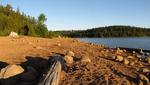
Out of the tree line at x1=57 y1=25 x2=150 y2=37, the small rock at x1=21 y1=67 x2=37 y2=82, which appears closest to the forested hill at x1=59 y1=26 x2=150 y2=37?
the tree line at x1=57 y1=25 x2=150 y2=37

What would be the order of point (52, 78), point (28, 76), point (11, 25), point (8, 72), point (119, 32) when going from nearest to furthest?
point (52, 78) < point (28, 76) < point (8, 72) < point (11, 25) < point (119, 32)

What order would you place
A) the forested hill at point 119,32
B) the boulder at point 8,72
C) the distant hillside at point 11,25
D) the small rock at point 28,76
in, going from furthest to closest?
the forested hill at point 119,32 → the distant hillside at point 11,25 → the boulder at point 8,72 → the small rock at point 28,76

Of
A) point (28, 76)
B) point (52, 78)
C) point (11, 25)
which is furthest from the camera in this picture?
point (11, 25)

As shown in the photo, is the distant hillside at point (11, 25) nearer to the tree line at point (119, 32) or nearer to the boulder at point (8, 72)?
the boulder at point (8, 72)

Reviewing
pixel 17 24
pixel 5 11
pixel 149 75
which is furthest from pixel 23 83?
pixel 5 11

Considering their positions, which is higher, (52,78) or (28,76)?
(52,78)

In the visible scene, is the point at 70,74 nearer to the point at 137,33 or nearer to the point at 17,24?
the point at 17,24

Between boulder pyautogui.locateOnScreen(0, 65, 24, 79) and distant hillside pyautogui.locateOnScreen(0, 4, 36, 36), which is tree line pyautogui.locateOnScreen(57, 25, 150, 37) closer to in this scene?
distant hillside pyautogui.locateOnScreen(0, 4, 36, 36)

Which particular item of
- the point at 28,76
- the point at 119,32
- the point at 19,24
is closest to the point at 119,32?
the point at 119,32

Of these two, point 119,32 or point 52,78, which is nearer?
point 52,78

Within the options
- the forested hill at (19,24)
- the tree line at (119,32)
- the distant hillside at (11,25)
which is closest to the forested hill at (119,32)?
the tree line at (119,32)

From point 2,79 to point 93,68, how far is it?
4327mm

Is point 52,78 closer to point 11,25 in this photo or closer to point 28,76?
point 28,76

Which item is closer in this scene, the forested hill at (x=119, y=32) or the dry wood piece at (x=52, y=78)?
the dry wood piece at (x=52, y=78)
